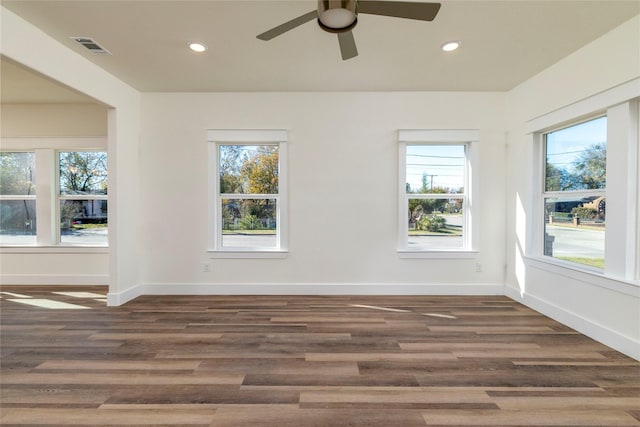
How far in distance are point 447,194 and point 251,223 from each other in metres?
2.69

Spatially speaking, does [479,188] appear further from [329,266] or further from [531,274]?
[329,266]

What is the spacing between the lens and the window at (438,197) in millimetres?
3959

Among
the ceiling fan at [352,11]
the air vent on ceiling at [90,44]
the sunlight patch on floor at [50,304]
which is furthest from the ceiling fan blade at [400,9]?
the sunlight patch on floor at [50,304]

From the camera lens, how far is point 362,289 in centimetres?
392

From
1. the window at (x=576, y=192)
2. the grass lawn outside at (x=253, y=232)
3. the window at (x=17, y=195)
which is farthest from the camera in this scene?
the window at (x=17, y=195)

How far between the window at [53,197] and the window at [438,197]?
4.55 meters

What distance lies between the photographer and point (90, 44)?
2719 millimetres

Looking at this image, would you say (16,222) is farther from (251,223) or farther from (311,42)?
(311,42)

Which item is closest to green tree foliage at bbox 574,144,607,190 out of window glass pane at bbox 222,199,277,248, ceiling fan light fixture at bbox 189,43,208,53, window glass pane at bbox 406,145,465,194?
window glass pane at bbox 406,145,465,194

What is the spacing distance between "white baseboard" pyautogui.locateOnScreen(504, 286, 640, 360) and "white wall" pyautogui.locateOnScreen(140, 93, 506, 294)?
0.52 meters

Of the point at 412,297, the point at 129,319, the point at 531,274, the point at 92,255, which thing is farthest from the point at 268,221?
the point at 531,274

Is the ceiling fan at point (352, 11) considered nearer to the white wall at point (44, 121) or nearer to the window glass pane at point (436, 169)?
the window glass pane at point (436, 169)

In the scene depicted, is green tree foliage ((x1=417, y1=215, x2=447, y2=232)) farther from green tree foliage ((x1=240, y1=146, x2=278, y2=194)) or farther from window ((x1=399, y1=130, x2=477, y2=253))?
green tree foliage ((x1=240, y1=146, x2=278, y2=194))

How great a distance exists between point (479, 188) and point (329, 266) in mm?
2233
